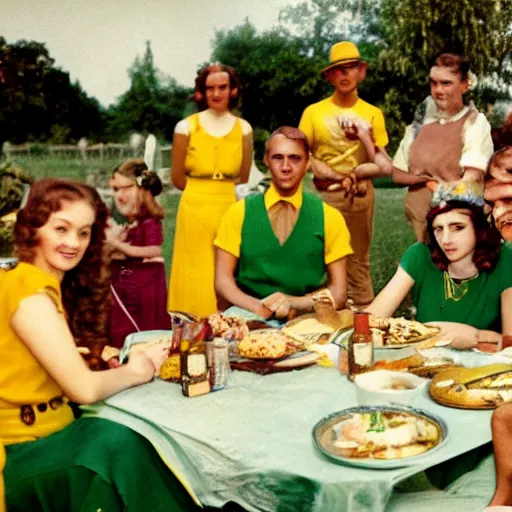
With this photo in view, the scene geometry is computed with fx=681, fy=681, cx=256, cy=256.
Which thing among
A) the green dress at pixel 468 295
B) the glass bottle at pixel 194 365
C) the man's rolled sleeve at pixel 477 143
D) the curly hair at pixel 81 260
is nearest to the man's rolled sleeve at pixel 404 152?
the man's rolled sleeve at pixel 477 143

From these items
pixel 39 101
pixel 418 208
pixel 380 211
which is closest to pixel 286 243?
pixel 380 211

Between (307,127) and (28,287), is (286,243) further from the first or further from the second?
(28,287)

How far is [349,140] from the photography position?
299 centimetres

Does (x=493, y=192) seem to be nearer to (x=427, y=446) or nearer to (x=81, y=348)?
(x=427, y=446)

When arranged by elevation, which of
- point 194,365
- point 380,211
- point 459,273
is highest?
point 380,211

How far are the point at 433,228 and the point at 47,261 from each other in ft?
4.70

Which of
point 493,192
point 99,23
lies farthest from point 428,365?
point 99,23

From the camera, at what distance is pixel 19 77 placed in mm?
3074

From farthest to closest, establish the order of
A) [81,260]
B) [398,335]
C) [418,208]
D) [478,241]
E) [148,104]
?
1. [148,104]
2. [418,208]
3. [478,241]
4. [81,260]
5. [398,335]

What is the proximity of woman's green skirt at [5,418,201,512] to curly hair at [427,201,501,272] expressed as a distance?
4.49 ft

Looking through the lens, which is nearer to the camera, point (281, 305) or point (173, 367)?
point (173, 367)

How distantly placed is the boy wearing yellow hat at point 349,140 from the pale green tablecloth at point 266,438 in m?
1.18

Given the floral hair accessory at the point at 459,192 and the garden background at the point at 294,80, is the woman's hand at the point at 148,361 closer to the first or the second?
the garden background at the point at 294,80

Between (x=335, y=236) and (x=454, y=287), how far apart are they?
1.98ft
